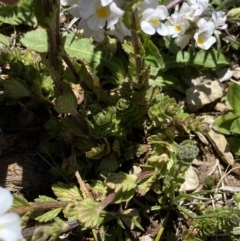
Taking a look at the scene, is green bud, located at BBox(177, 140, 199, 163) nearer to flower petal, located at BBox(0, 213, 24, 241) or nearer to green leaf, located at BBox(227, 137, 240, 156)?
green leaf, located at BBox(227, 137, 240, 156)

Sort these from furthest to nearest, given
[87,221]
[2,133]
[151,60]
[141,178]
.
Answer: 1. [151,60]
2. [2,133]
3. [141,178]
4. [87,221]

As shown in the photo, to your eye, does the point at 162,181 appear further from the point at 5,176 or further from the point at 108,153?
the point at 5,176

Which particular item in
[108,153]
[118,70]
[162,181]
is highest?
[118,70]

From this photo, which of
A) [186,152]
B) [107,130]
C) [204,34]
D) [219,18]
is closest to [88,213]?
[107,130]

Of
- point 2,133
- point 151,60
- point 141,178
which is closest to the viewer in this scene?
point 141,178

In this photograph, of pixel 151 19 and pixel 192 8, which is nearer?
pixel 151 19

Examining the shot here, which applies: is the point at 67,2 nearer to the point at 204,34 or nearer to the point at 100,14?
the point at 100,14

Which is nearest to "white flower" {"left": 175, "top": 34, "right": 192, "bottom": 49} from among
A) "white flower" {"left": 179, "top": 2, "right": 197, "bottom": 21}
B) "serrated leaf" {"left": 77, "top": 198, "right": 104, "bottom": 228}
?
"white flower" {"left": 179, "top": 2, "right": 197, "bottom": 21}

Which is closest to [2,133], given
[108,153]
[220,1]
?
[108,153]
